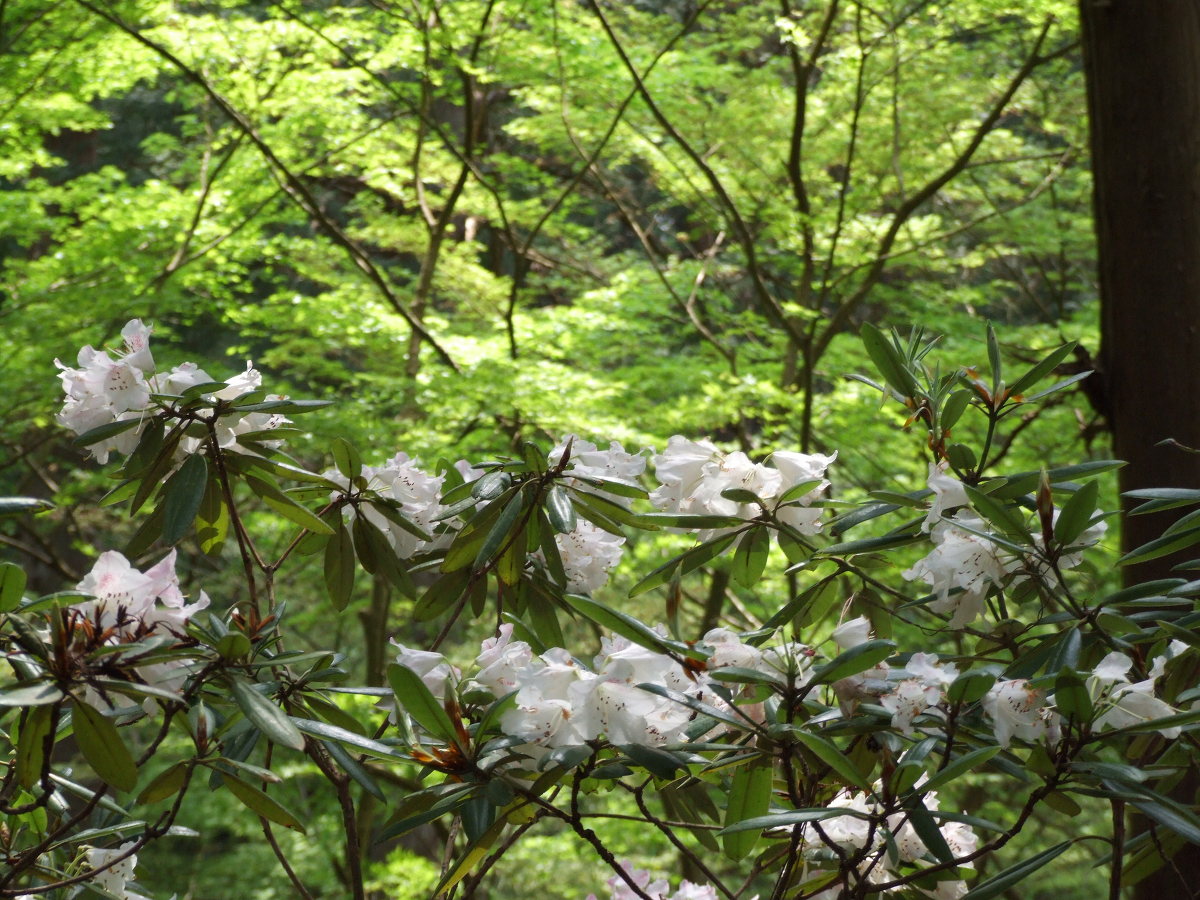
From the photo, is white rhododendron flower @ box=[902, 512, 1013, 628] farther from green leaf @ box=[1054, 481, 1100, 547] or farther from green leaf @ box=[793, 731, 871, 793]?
green leaf @ box=[793, 731, 871, 793]

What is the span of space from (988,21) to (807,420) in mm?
1670

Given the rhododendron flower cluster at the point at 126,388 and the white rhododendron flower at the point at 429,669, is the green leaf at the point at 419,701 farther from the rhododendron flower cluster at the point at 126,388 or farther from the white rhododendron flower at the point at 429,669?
the rhododendron flower cluster at the point at 126,388

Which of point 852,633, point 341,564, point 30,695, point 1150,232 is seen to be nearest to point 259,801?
point 30,695

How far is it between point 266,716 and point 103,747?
0.11 metres

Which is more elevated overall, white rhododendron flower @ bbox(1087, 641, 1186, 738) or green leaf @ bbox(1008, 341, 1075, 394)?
green leaf @ bbox(1008, 341, 1075, 394)

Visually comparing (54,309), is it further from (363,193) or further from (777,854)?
(777,854)

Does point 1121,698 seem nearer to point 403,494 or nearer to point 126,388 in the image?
point 403,494

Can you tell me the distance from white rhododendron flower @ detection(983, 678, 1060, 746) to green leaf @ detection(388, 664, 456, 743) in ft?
1.17

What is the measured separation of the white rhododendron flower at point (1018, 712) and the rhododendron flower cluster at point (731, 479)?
0.26m

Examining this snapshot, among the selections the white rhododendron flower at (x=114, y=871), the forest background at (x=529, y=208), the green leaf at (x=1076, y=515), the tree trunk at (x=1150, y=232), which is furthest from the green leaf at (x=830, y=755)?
the forest background at (x=529, y=208)

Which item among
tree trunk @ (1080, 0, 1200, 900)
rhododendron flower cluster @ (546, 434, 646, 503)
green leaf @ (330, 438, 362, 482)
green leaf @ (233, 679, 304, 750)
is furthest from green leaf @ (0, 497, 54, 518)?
tree trunk @ (1080, 0, 1200, 900)

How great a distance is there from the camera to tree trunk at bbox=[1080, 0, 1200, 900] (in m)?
1.46

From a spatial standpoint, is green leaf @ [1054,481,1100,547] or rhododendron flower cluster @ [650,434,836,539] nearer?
green leaf @ [1054,481,1100,547]

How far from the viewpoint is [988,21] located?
13.3 ft
